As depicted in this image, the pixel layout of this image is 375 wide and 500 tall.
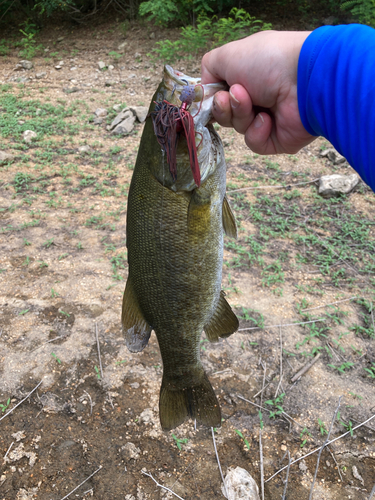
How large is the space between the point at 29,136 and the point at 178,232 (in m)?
6.45

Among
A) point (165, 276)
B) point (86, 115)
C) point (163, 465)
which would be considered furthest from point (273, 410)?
point (86, 115)

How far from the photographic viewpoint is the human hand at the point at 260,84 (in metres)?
1.65

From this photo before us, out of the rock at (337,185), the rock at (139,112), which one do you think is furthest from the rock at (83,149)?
the rock at (337,185)

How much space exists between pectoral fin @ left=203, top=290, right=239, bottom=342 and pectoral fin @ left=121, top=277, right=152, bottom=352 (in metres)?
0.33

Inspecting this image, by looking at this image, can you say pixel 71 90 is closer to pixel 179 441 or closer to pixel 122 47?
pixel 122 47

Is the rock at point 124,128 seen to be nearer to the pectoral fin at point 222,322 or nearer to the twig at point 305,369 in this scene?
the twig at point 305,369

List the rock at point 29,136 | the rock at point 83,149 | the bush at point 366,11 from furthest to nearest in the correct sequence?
the bush at point 366,11 → the rock at point 29,136 → the rock at point 83,149

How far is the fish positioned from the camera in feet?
4.97

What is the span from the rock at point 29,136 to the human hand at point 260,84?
5.87 m

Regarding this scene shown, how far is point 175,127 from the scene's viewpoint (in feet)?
4.65

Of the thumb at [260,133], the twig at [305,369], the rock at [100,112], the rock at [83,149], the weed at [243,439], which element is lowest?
the rock at [83,149]

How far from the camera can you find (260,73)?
1715 mm

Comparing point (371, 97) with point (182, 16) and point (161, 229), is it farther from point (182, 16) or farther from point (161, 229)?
point (182, 16)

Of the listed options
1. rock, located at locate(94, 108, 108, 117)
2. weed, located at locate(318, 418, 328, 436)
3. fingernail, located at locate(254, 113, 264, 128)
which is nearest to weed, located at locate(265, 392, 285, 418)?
weed, located at locate(318, 418, 328, 436)
